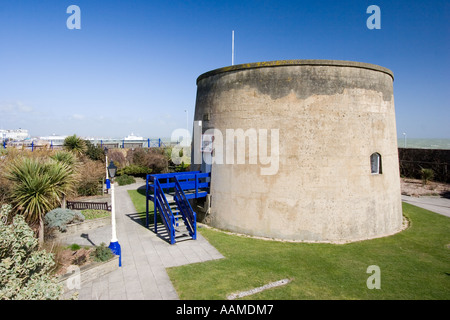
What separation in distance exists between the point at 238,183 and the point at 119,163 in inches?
831

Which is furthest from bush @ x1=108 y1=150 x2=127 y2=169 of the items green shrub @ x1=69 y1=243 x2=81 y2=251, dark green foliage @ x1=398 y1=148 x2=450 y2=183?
dark green foliage @ x1=398 y1=148 x2=450 y2=183

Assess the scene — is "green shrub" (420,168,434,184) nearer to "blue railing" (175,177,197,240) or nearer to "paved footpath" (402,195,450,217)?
"paved footpath" (402,195,450,217)

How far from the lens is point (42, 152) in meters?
19.0

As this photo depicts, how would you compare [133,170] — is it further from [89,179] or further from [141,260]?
[141,260]

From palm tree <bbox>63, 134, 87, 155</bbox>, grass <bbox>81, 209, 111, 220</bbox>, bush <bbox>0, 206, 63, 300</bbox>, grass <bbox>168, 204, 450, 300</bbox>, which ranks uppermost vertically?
palm tree <bbox>63, 134, 87, 155</bbox>

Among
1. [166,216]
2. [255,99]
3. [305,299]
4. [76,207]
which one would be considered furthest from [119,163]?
[305,299]

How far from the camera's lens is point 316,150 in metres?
11.9

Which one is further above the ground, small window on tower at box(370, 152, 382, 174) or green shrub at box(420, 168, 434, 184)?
small window on tower at box(370, 152, 382, 174)

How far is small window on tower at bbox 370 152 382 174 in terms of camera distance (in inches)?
507

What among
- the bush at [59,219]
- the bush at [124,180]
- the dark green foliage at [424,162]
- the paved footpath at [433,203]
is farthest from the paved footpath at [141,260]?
the dark green foliage at [424,162]

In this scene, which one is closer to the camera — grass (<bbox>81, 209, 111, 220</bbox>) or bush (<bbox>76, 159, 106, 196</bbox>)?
grass (<bbox>81, 209, 111, 220</bbox>)

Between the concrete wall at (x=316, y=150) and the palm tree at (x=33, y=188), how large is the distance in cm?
807

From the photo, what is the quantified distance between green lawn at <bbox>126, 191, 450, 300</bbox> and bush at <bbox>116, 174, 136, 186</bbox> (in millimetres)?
17133
